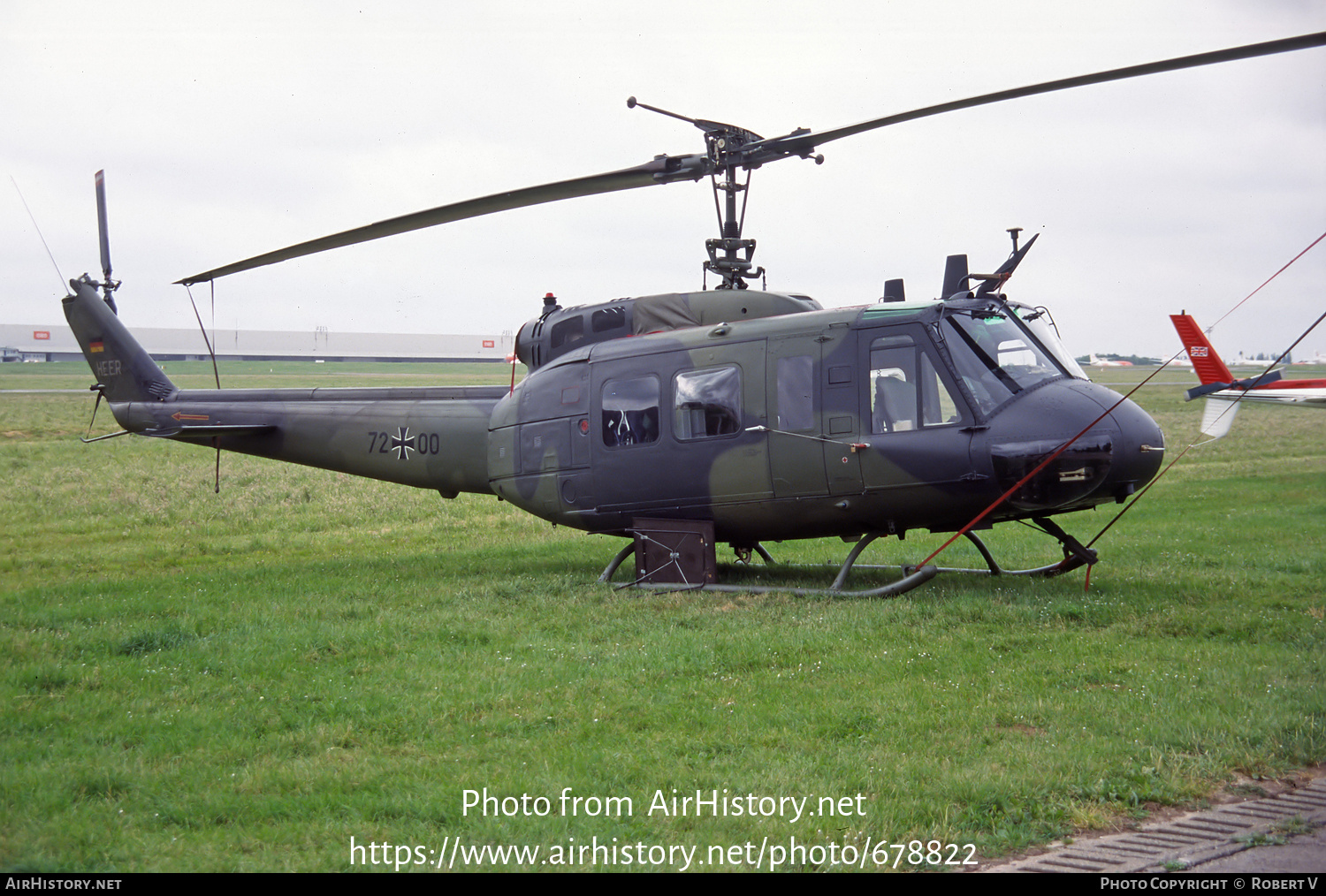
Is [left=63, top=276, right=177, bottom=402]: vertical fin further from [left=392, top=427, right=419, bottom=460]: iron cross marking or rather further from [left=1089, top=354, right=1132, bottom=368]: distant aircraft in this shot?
[left=1089, top=354, right=1132, bottom=368]: distant aircraft

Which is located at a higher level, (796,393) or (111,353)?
(111,353)

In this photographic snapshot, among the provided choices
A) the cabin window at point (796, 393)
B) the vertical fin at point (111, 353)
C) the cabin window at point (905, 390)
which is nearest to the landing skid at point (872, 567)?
the cabin window at point (905, 390)

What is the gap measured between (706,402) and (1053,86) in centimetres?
449

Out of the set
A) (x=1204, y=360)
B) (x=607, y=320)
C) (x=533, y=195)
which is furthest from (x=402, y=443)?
(x=1204, y=360)

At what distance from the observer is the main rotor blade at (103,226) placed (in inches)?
530

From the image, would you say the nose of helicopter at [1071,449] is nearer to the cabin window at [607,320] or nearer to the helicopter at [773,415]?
the helicopter at [773,415]

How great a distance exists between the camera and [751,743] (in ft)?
19.1

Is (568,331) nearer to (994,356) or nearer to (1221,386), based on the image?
(994,356)

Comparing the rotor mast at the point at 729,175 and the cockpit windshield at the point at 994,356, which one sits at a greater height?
the rotor mast at the point at 729,175

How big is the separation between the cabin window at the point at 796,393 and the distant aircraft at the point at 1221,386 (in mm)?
12160

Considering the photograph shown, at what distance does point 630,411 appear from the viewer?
10836 mm

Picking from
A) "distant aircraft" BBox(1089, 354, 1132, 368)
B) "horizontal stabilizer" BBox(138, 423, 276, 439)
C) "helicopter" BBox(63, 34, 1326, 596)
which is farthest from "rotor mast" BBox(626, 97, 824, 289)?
"distant aircraft" BBox(1089, 354, 1132, 368)

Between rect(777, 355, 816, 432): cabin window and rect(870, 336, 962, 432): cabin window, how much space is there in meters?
0.60

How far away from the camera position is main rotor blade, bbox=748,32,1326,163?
602cm
